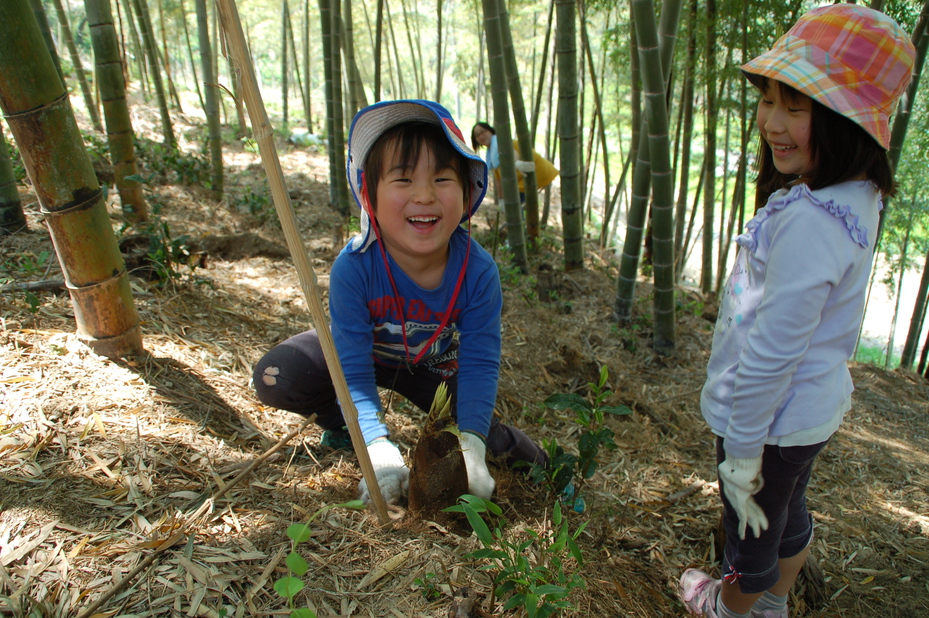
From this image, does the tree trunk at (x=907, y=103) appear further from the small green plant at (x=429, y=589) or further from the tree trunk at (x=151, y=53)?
the tree trunk at (x=151, y=53)

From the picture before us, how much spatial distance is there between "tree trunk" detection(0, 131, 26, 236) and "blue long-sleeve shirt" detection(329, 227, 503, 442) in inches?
86.4

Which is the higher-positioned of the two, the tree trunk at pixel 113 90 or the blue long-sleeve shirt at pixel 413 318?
the tree trunk at pixel 113 90

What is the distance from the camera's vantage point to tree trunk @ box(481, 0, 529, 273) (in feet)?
11.3

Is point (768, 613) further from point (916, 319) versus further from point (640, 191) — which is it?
point (916, 319)

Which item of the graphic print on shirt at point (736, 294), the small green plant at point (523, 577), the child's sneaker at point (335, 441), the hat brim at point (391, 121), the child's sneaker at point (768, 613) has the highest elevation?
the hat brim at point (391, 121)

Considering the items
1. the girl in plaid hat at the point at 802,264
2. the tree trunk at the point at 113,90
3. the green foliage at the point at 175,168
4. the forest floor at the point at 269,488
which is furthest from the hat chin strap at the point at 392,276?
the green foliage at the point at 175,168

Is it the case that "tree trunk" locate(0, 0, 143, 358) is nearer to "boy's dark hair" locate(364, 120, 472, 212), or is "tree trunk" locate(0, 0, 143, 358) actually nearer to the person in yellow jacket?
"boy's dark hair" locate(364, 120, 472, 212)

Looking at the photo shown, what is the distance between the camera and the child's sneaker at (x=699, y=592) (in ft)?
4.69

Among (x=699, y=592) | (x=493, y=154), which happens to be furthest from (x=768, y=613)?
(x=493, y=154)

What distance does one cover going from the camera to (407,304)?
5.30ft

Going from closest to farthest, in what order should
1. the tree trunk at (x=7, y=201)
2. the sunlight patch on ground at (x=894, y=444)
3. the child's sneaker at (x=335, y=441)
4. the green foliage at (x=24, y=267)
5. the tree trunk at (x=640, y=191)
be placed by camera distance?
1. the child's sneaker at (x=335, y=441)
2. the green foliage at (x=24, y=267)
3. the tree trunk at (x=7, y=201)
4. the sunlight patch on ground at (x=894, y=444)
5. the tree trunk at (x=640, y=191)

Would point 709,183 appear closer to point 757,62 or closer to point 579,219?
point 579,219

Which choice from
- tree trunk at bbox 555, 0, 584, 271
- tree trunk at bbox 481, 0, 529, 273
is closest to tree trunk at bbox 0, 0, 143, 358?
tree trunk at bbox 481, 0, 529, 273

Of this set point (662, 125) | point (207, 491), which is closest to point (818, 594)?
point (207, 491)
